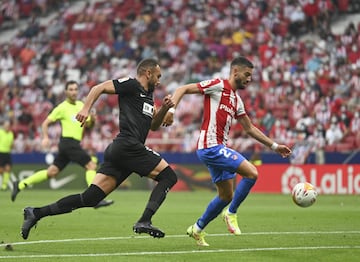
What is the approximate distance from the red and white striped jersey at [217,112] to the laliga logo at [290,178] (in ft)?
51.6

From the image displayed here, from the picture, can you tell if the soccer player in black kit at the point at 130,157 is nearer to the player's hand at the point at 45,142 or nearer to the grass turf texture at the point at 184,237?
the grass turf texture at the point at 184,237

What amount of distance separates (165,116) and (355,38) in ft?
73.2

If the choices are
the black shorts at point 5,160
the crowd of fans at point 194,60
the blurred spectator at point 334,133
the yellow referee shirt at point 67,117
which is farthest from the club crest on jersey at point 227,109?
the black shorts at point 5,160

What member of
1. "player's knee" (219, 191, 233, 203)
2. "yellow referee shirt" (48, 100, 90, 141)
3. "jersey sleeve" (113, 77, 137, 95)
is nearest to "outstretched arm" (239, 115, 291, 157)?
"player's knee" (219, 191, 233, 203)

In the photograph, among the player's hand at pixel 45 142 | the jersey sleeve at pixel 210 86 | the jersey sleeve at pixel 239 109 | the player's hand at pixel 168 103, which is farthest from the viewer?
the player's hand at pixel 45 142

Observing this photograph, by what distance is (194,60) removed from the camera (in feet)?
114

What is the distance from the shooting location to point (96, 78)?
36125 millimetres

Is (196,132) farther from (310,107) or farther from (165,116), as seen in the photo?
(165,116)

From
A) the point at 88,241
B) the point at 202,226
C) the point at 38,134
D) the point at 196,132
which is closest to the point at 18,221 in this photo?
the point at 88,241

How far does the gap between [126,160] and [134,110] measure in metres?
0.63

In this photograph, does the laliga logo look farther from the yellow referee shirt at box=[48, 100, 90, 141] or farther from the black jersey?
the black jersey

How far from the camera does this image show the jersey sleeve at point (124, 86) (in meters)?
10.9

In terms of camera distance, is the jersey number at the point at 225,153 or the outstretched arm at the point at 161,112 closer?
the outstretched arm at the point at 161,112

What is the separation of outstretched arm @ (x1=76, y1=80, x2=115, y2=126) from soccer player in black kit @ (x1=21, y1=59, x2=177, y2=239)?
0.45 ft
